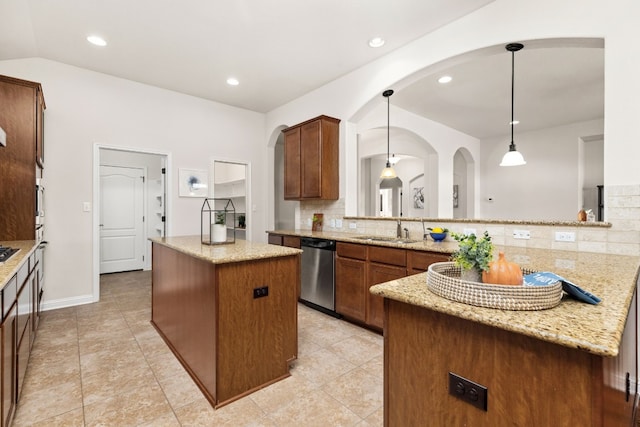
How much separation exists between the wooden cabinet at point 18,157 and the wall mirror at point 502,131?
370 centimetres

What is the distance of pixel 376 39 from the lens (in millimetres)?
3209

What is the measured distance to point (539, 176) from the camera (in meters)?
6.43

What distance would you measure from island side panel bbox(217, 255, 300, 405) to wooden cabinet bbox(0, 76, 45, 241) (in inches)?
96.4

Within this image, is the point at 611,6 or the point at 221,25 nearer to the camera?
the point at 611,6

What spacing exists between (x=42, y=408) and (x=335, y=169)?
11.4 feet

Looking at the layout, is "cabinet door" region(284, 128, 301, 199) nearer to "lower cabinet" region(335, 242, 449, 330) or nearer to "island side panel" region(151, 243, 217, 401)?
"lower cabinet" region(335, 242, 449, 330)

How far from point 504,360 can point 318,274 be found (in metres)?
2.80

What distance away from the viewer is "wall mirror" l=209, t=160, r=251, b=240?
5.34 m

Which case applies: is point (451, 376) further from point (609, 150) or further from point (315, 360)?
point (609, 150)

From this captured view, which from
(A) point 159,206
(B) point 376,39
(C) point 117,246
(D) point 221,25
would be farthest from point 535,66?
(C) point 117,246

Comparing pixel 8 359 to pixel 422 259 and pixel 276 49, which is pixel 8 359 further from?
pixel 276 49

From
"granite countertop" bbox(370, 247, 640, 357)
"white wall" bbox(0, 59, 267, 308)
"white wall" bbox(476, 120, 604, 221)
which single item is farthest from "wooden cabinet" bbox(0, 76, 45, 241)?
"white wall" bbox(476, 120, 604, 221)

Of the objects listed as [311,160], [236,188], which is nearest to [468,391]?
[311,160]

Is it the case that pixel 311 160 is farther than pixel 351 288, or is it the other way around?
pixel 311 160
